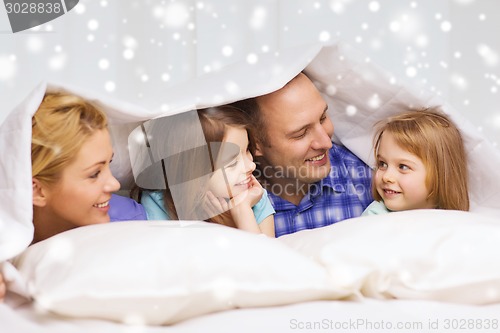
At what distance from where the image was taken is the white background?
184 centimetres

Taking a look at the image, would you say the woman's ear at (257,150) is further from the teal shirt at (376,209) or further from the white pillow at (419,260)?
the white pillow at (419,260)

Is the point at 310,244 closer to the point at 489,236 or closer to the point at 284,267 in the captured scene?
the point at 284,267

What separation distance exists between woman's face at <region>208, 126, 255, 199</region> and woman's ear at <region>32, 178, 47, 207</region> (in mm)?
367

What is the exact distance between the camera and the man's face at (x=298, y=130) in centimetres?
156

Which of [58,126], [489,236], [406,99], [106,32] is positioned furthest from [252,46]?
[489,236]

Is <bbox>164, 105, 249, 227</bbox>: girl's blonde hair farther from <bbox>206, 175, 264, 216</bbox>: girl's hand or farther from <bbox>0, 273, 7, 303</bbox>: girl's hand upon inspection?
<bbox>0, 273, 7, 303</bbox>: girl's hand

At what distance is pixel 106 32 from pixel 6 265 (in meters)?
1.00

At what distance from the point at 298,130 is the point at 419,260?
58 centimetres

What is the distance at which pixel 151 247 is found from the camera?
3.22 feet

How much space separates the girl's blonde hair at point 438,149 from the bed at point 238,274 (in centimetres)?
34

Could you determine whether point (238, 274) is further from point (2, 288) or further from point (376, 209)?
point (376, 209)

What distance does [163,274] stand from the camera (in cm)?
95

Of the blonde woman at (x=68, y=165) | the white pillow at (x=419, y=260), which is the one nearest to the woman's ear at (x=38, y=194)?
the blonde woman at (x=68, y=165)

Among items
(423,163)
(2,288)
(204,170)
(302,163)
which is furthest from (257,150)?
(2,288)
